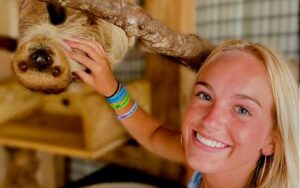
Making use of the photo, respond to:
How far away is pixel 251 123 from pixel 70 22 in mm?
347

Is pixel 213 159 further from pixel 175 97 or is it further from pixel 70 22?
pixel 175 97

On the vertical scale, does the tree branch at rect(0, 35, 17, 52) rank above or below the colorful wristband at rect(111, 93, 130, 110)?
below

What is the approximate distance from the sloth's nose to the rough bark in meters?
0.06

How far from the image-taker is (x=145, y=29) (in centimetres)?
54

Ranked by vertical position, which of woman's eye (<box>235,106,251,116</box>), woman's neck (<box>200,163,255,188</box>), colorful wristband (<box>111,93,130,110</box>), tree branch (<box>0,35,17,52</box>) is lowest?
woman's neck (<box>200,163,255,188</box>)

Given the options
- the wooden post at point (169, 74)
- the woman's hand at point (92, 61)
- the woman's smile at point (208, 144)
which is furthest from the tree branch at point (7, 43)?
the woman's smile at point (208, 144)

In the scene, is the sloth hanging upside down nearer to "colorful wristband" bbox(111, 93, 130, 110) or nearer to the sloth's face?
the sloth's face

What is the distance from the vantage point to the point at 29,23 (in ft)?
1.55

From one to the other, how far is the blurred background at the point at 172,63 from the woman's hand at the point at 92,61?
525 millimetres

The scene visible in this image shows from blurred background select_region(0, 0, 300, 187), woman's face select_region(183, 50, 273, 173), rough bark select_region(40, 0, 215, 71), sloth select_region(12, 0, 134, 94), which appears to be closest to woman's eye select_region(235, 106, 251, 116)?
→ woman's face select_region(183, 50, 273, 173)

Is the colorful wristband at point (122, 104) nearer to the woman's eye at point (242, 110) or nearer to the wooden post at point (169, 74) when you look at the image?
the woman's eye at point (242, 110)

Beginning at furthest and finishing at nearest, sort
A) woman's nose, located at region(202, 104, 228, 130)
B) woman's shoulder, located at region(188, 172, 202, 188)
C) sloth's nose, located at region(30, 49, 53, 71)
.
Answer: woman's shoulder, located at region(188, 172, 202, 188) → woman's nose, located at region(202, 104, 228, 130) → sloth's nose, located at region(30, 49, 53, 71)

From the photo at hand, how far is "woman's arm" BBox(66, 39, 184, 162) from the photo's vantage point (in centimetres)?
51

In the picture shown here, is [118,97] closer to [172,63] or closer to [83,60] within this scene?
[83,60]
